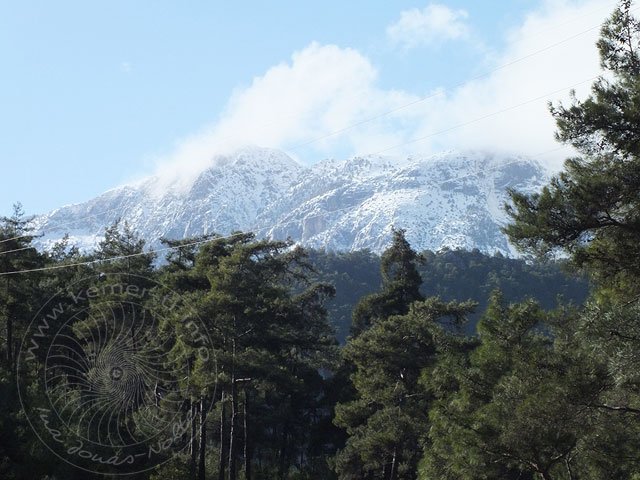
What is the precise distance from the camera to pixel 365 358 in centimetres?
2758

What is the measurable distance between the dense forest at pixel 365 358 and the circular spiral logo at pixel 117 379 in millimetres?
80

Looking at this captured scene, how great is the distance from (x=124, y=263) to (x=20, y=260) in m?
4.96

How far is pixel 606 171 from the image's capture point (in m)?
11.2

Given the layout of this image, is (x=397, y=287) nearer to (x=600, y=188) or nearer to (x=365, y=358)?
(x=365, y=358)

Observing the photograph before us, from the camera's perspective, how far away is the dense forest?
11227 mm

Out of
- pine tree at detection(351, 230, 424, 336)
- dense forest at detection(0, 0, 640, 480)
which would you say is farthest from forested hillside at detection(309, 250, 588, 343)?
dense forest at detection(0, 0, 640, 480)

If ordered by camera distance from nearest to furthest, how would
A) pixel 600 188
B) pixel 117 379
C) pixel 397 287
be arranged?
pixel 600 188, pixel 117 379, pixel 397 287

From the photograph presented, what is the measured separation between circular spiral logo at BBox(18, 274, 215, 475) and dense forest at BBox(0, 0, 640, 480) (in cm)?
8

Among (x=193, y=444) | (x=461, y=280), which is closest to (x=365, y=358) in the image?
(x=193, y=444)

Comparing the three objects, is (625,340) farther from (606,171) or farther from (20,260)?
(20,260)

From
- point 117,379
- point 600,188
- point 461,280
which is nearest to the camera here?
point 600,188

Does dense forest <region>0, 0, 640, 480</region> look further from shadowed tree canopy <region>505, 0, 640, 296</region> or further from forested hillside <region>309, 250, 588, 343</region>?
forested hillside <region>309, 250, 588, 343</region>

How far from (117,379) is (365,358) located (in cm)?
883

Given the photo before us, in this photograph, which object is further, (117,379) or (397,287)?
(397,287)
